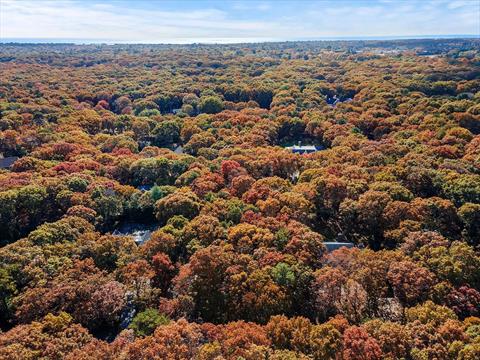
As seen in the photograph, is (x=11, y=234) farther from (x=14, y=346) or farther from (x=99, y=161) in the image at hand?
(x=14, y=346)

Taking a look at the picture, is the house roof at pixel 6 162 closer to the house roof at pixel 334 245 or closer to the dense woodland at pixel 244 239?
the dense woodland at pixel 244 239

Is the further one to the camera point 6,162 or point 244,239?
point 6,162

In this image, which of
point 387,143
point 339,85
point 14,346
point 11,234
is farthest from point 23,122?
point 339,85

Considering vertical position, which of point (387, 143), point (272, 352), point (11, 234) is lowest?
point (11, 234)

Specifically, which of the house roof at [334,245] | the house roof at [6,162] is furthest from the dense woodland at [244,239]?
the house roof at [6,162]

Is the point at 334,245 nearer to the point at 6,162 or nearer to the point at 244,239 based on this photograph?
the point at 244,239

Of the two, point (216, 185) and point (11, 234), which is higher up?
point (216, 185)

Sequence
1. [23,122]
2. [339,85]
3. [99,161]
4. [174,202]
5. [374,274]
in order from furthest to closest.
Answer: [339,85]
[23,122]
[99,161]
[174,202]
[374,274]

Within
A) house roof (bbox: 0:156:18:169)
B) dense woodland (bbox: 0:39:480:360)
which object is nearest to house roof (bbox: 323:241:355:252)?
dense woodland (bbox: 0:39:480:360)

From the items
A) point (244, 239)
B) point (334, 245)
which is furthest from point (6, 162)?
point (334, 245)
